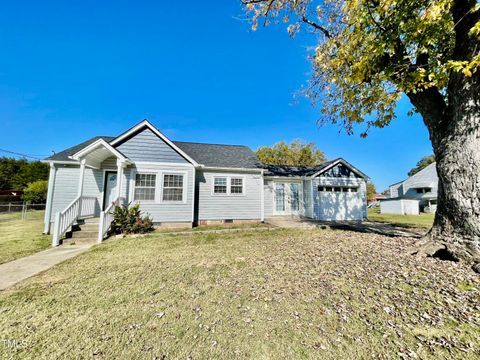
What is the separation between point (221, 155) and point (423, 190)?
29.6 m

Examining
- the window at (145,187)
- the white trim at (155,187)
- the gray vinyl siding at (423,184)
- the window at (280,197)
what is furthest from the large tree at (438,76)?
the gray vinyl siding at (423,184)

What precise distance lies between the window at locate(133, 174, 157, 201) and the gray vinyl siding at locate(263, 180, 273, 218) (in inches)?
273

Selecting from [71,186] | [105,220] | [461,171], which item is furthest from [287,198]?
[71,186]

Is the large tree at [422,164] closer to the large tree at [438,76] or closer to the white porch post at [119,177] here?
the large tree at [438,76]

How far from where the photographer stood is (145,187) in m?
10.3

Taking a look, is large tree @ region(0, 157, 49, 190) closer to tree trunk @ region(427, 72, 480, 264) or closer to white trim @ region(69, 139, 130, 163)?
white trim @ region(69, 139, 130, 163)

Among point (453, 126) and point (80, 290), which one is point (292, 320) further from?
point (453, 126)

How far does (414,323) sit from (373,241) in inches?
166

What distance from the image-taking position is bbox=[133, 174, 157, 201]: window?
1020 centimetres

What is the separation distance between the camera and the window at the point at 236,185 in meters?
12.2

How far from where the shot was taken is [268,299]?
3582mm

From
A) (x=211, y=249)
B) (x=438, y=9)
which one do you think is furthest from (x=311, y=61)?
(x=211, y=249)

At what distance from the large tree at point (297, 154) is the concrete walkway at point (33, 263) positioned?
94.2ft

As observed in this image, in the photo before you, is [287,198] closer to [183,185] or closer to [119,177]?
[183,185]
